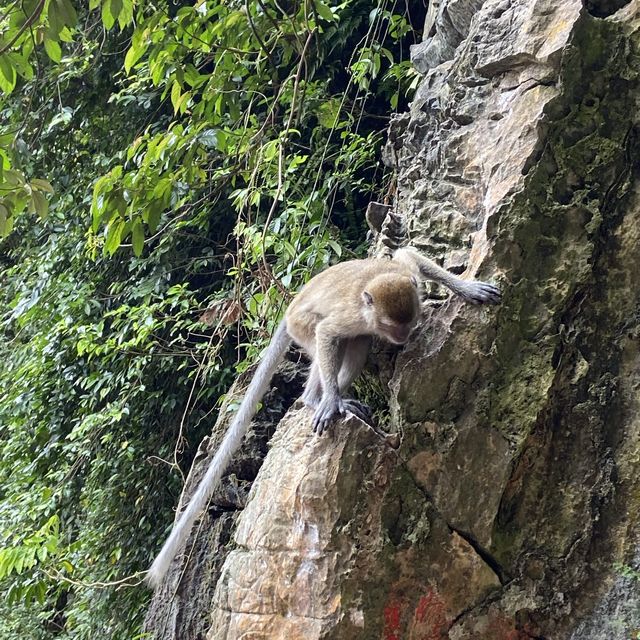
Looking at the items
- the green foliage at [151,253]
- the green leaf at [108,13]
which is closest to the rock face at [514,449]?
the green leaf at [108,13]

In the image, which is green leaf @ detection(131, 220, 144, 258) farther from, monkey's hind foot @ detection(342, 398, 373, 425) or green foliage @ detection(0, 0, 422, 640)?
monkey's hind foot @ detection(342, 398, 373, 425)

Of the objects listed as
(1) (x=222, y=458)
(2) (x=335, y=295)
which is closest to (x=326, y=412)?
(2) (x=335, y=295)

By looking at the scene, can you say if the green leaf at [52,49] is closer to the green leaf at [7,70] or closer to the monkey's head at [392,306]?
the green leaf at [7,70]

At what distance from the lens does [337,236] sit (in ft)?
17.7

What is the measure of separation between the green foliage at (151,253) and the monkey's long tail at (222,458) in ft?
2.76

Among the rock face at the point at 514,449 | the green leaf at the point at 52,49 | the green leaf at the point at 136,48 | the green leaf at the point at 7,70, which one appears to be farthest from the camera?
the green leaf at the point at 136,48

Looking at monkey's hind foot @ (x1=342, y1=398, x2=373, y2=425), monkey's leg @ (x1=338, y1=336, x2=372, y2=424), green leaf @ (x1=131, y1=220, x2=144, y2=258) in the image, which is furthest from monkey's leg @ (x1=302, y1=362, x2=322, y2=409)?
green leaf @ (x1=131, y1=220, x2=144, y2=258)

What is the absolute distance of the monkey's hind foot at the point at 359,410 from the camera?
9.50 ft

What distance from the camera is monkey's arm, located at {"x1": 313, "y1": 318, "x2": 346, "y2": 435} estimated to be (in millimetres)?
2837

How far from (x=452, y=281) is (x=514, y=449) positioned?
2.28ft

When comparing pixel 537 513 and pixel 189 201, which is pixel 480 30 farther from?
pixel 189 201

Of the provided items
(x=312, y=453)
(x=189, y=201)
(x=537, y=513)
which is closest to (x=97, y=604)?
(x=189, y=201)

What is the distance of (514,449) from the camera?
107 inches

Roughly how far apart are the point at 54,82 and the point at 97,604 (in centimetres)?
467
